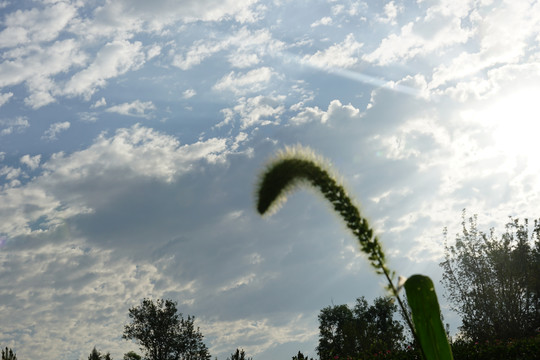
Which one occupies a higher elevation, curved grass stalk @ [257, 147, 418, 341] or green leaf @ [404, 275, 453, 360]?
curved grass stalk @ [257, 147, 418, 341]

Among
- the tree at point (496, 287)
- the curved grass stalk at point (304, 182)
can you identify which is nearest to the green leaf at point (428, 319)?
the curved grass stalk at point (304, 182)

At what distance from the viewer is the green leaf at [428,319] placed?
9.32ft

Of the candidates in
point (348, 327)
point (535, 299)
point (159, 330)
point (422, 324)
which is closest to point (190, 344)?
point (159, 330)

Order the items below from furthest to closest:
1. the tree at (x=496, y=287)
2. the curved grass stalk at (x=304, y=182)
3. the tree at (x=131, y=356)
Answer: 1. the tree at (x=131, y=356)
2. the tree at (x=496, y=287)
3. the curved grass stalk at (x=304, y=182)

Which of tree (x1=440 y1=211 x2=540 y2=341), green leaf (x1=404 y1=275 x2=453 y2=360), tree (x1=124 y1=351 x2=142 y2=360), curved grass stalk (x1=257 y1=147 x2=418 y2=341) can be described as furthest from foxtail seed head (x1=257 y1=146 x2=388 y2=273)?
tree (x1=124 y1=351 x2=142 y2=360)

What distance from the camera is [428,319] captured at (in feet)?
9.40

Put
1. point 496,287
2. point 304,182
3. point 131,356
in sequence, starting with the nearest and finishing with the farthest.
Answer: point 304,182, point 496,287, point 131,356

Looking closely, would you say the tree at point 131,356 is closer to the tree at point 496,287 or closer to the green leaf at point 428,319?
the tree at point 496,287

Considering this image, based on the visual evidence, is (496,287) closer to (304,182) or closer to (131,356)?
(304,182)

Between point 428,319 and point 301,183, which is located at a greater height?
point 301,183

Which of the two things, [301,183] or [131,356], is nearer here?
[301,183]

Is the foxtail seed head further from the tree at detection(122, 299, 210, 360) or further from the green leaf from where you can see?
the tree at detection(122, 299, 210, 360)

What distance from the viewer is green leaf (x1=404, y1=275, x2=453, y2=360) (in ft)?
9.32

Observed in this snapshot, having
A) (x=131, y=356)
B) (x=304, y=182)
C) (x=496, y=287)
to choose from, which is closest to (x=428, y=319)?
(x=304, y=182)
